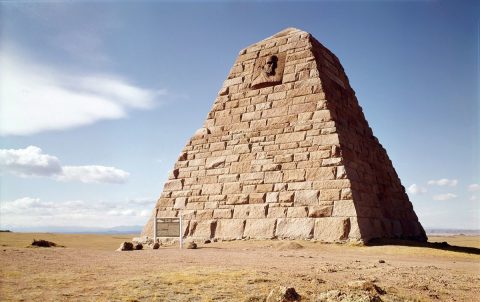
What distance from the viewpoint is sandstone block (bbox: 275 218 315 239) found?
31.0 ft

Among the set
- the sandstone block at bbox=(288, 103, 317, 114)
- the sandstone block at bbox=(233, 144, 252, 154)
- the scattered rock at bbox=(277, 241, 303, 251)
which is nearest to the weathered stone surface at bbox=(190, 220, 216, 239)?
the sandstone block at bbox=(233, 144, 252, 154)

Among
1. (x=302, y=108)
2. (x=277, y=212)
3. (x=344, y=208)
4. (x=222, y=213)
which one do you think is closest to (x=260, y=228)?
(x=277, y=212)

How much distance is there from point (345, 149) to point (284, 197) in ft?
6.66

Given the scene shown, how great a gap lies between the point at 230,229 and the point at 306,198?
2.27 meters

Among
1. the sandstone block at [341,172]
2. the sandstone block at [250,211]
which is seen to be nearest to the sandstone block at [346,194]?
the sandstone block at [341,172]

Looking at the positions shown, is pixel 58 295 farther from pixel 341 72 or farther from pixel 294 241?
pixel 341 72

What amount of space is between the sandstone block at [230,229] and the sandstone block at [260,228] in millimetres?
177

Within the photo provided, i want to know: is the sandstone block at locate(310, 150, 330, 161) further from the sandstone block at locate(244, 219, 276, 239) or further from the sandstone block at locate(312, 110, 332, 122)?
the sandstone block at locate(244, 219, 276, 239)

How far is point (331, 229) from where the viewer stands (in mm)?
9148

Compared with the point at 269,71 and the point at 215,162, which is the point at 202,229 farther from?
the point at 269,71

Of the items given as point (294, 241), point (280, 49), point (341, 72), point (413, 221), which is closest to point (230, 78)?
point (280, 49)

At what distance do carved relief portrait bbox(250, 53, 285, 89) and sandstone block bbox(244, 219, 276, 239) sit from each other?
14.6ft

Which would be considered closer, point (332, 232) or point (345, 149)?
point (332, 232)

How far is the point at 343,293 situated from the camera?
348 cm
